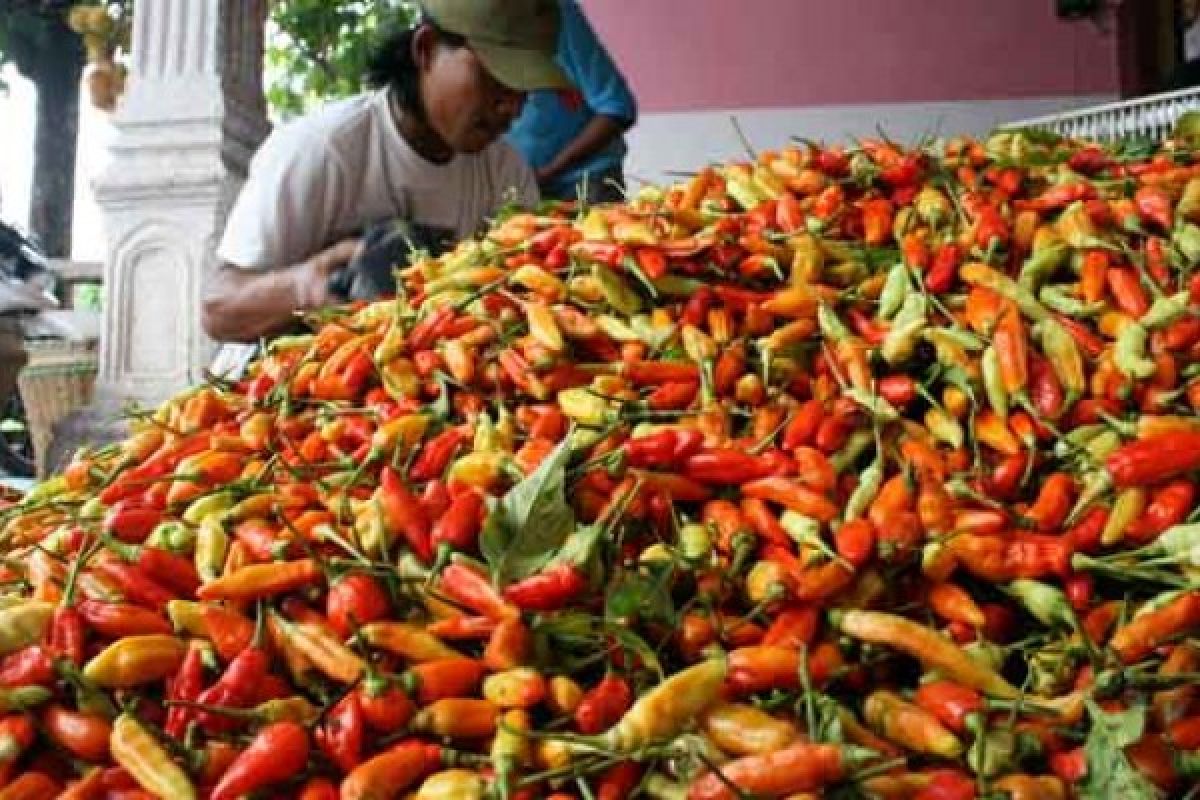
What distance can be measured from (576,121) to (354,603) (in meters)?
2.96

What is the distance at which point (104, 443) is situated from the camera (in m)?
3.40

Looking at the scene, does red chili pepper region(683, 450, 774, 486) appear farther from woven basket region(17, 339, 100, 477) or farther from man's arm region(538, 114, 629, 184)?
woven basket region(17, 339, 100, 477)

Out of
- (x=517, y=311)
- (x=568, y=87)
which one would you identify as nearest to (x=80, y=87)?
(x=568, y=87)

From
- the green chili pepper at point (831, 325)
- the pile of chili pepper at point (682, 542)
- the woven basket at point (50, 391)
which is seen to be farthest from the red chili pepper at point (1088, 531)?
the woven basket at point (50, 391)

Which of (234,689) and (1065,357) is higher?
(1065,357)

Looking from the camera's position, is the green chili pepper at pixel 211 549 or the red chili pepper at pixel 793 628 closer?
the red chili pepper at pixel 793 628

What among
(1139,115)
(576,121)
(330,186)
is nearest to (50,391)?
(576,121)

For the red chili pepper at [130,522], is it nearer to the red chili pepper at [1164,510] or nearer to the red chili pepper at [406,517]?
the red chili pepper at [406,517]

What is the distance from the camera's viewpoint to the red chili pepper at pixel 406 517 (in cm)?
140

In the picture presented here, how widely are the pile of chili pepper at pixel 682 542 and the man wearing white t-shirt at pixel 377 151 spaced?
80 cm

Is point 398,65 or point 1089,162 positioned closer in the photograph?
point 1089,162

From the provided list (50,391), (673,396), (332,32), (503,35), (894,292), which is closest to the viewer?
(673,396)

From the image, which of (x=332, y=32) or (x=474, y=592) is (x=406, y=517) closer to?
(x=474, y=592)

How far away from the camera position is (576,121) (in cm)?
405
